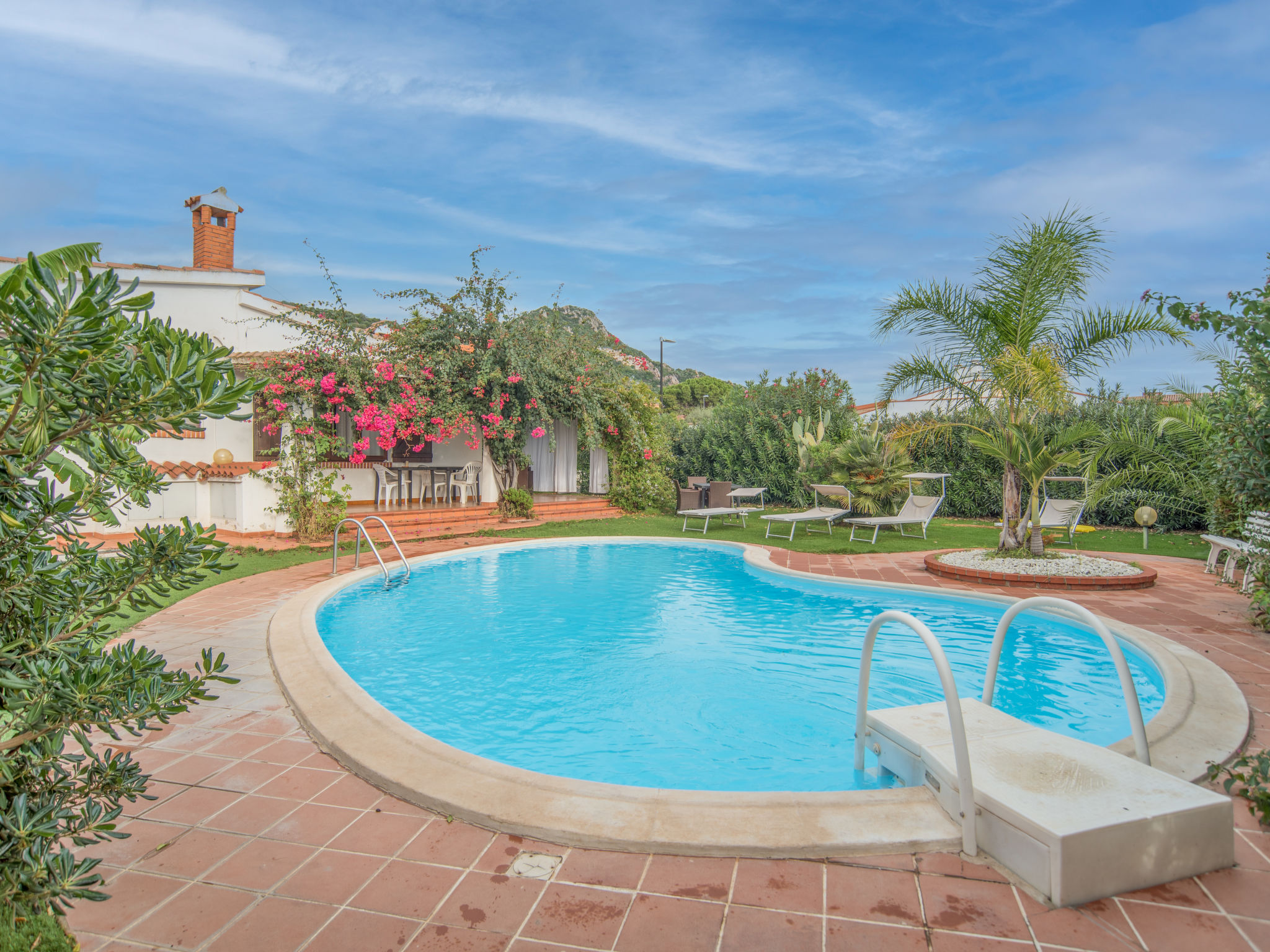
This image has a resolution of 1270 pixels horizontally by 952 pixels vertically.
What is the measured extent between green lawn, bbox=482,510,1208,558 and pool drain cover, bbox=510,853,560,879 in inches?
371

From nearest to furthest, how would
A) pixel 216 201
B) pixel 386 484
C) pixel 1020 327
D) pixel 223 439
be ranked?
pixel 1020 327, pixel 223 439, pixel 386 484, pixel 216 201

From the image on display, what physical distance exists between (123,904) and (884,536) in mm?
12689

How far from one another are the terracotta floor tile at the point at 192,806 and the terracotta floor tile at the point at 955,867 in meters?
3.15

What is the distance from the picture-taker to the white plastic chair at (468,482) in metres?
15.7

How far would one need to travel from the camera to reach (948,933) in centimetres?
223

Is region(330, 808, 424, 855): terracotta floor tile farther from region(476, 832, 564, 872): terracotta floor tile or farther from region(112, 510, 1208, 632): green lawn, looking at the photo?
region(112, 510, 1208, 632): green lawn

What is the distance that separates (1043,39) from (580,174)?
38.4 feet

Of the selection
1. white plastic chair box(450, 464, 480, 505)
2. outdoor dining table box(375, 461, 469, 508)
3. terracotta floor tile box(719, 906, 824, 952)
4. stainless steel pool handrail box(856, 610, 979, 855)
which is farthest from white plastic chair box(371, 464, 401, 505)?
terracotta floor tile box(719, 906, 824, 952)

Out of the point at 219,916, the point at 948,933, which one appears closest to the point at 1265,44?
the point at 948,933

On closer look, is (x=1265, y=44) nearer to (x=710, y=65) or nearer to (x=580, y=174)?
(x=710, y=65)

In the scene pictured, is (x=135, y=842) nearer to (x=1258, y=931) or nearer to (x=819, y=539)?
(x=1258, y=931)

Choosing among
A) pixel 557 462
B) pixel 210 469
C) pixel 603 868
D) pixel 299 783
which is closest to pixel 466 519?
pixel 210 469

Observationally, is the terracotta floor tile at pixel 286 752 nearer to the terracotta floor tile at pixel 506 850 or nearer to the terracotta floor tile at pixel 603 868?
the terracotta floor tile at pixel 506 850

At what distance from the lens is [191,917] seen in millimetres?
2359
